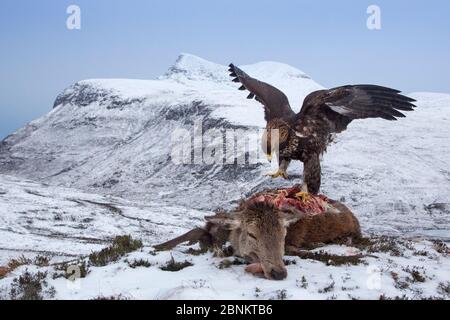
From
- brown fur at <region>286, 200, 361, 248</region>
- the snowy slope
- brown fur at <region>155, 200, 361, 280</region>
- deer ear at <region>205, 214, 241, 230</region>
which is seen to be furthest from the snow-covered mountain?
deer ear at <region>205, 214, 241, 230</region>

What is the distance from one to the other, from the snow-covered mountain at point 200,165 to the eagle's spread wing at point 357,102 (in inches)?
767

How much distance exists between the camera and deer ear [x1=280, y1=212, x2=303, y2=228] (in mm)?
8742

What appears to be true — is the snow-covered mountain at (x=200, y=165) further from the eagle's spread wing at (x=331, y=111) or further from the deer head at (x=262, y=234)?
the deer head at (x=262, y=234)

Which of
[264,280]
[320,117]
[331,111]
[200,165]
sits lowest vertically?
[200,165]

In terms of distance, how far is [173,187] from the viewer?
47.2 m

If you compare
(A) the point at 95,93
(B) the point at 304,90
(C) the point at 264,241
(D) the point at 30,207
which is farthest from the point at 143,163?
(C) the point at 264,241

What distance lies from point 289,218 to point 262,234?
0.90 metres

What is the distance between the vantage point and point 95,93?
85.0 meters

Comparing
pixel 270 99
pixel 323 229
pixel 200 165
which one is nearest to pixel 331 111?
pixel 270 99

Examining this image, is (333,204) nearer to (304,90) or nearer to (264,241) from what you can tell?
(264,241)

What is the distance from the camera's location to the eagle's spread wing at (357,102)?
1011 cm

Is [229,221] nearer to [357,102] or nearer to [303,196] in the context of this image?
[303,196]

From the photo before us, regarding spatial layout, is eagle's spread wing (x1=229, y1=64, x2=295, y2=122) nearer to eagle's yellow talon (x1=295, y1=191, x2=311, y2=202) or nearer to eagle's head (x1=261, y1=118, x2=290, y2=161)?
eagle's head (x1=261, y1=118, x2=290, y2=161)
